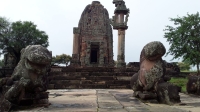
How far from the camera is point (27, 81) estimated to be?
420cm

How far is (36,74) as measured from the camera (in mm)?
4387

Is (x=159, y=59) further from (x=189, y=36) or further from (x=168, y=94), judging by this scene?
Answer: (x=189, y=36)

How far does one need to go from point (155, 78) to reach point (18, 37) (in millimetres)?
30903

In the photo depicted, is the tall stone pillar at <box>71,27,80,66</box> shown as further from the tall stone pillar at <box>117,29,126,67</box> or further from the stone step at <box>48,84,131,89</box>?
the stone step at <box>48,84,131,89</box>

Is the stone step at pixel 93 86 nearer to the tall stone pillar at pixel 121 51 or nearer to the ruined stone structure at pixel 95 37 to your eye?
the tall stone pillar at pixel 121 51

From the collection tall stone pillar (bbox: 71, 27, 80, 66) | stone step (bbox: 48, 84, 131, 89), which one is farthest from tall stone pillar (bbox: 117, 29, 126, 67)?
stone step (bbox: 48, 84, 131, 89)

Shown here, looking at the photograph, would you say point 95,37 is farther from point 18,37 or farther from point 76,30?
point 18,37

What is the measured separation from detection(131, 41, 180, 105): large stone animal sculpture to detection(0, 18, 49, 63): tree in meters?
29.1

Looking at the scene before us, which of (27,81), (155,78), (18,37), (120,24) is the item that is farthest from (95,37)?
(27,81)

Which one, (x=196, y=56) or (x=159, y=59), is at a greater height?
(x=196, y=56)

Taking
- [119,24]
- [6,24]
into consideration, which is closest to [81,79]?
[119,24]

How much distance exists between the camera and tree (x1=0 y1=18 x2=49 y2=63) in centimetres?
3200

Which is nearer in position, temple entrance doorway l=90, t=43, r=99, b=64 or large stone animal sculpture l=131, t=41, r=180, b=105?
large stone animal sculpture l=131, t=41, r=180, b=105

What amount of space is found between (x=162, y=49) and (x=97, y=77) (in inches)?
338
